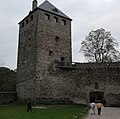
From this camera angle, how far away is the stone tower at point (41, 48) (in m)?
29.1

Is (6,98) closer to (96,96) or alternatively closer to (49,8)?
(96,96)

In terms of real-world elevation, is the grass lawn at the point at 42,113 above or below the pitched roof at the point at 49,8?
below

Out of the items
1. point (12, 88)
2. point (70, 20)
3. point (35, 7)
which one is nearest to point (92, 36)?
point (70, 20)

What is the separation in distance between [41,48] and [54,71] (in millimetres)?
3211

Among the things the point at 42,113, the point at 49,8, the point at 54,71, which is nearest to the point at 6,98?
the point at 54,71

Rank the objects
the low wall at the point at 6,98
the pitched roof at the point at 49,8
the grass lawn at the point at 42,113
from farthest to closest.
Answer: the pitched roof at the point at 49,8 → the low wall at the point at 6,98 → the grass lawn at the point at 42,113

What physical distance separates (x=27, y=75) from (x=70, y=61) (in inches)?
231

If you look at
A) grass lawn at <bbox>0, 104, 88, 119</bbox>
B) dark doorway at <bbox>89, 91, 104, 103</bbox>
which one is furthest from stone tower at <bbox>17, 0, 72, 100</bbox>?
grass lawn at <bbox>0, 104, 88, 119</bbox>

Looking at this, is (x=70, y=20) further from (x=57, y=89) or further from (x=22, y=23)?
(x=57, y=89)

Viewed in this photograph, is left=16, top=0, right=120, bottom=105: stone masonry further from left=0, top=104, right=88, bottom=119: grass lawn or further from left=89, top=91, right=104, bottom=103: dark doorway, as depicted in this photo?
left=0, top=104, right=88, bottom=119: grass lawn

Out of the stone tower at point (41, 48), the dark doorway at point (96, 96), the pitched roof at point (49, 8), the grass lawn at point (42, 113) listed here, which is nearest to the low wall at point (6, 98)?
the stone tower at point (41, 48)

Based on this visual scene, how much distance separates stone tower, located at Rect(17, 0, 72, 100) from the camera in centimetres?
2911

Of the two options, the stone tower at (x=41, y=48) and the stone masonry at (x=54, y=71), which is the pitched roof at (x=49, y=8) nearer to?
the stone tower at (x=41, y=48)

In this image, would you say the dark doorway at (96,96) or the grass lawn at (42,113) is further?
the dark doorway at (96,96)
